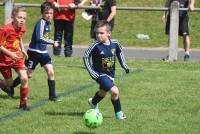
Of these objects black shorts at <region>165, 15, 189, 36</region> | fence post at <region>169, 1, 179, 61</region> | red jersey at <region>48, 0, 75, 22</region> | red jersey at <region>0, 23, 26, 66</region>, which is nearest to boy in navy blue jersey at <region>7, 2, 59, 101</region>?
red jersey at <region>0, 23, 26, 66</region>

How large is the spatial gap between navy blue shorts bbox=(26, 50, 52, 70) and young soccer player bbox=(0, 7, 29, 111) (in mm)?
832

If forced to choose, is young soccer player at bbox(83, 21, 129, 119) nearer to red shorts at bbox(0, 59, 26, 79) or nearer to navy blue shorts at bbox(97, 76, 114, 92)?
navy blue shorts at bbox(97, 76, 114, 92)

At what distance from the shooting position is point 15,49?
9.60 m

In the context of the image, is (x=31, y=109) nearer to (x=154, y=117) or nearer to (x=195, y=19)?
(x=154, y=117)

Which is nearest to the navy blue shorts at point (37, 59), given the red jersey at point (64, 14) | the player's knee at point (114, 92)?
the player's knee at point (114, 92)

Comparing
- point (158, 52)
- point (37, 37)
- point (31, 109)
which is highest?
point (37, 37)

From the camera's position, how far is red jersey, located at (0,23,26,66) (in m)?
9.45

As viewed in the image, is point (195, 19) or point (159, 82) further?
point (195, 19)

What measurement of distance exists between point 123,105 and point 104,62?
1.18 metres

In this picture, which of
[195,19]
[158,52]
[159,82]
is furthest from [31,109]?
[195,19]

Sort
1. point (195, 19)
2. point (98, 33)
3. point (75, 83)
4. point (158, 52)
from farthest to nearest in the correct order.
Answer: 1. point (195, 19)
2. point (158, 52)
3. point (75, 83)
4. point (98, 33)

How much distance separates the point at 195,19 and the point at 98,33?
748 inches

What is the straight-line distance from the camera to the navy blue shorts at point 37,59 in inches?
415

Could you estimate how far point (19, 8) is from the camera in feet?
30.5
